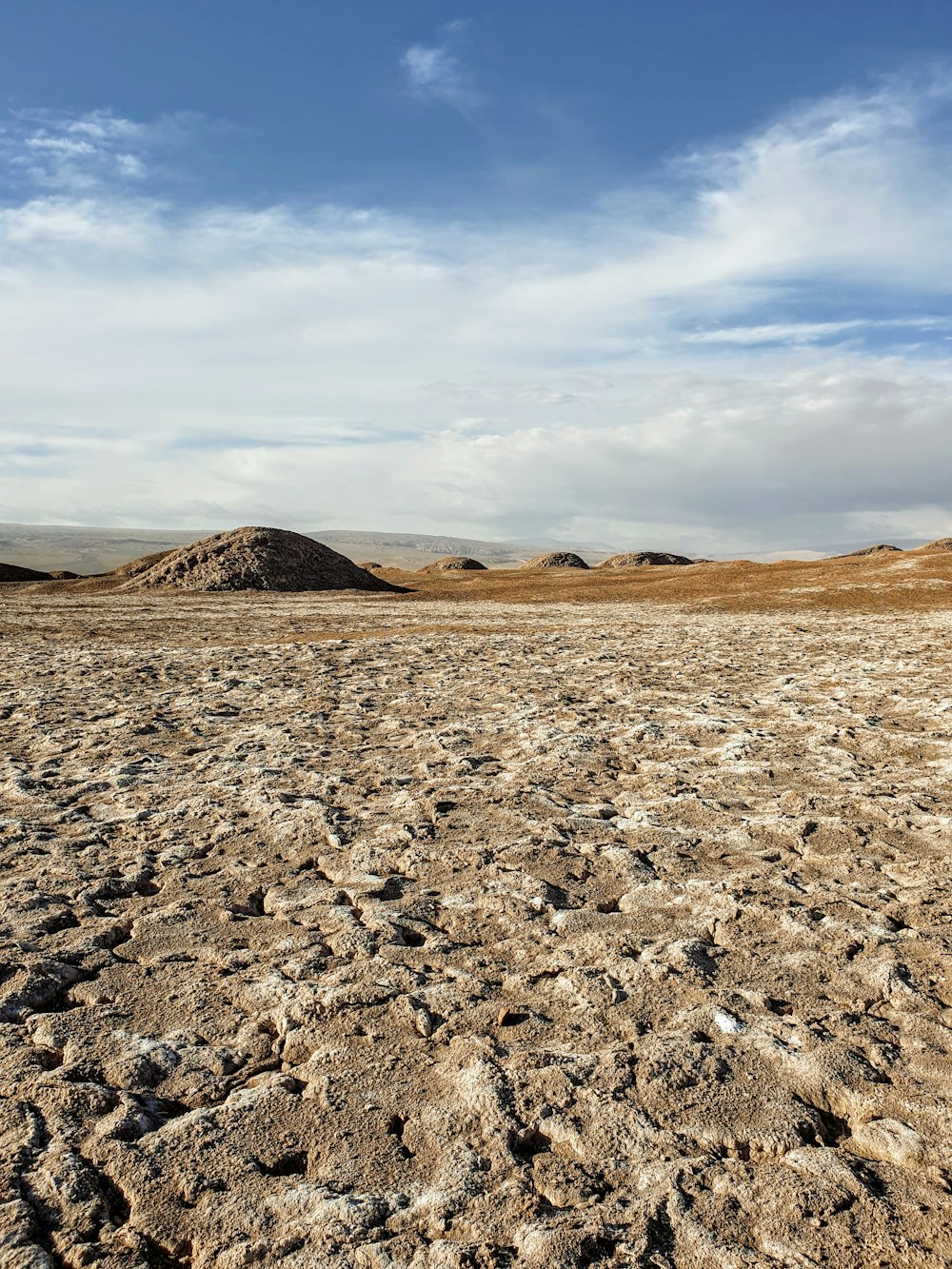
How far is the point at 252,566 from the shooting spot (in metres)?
34.0

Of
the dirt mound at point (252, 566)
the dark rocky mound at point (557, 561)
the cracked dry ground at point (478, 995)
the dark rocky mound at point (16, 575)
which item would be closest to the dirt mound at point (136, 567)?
the dark rocky mound at point (16, 575)

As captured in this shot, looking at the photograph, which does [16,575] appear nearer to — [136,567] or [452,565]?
[136,567]

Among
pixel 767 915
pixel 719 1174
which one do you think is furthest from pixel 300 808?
pixel 719 1174

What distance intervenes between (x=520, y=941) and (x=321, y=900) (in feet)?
3.33

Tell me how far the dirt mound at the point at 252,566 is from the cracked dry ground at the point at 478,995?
2672cm

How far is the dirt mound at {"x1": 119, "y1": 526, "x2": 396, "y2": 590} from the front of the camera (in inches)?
1323

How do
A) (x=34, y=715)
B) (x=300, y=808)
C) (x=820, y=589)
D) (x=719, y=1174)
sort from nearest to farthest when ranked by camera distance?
(x=719, y=1174) → (x=300, y=808) → (x=34, y=715) → (x=820, y=589)

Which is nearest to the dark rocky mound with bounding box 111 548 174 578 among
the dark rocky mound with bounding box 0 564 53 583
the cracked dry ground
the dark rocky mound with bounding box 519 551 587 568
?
the dark rocky mound with bounding box 0 564 53 583

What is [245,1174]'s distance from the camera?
2.44 metres

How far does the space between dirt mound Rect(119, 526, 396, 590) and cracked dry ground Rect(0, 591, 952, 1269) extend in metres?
26.7

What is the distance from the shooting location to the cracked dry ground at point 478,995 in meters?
2.29

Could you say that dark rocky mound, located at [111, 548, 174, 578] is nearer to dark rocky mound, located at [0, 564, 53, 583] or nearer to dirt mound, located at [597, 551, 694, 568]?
dark rocky mound, located at [0, 564, 53, 583]

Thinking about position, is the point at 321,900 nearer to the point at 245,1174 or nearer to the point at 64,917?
the point at 64,917

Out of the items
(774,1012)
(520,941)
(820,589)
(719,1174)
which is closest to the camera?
(719,1174)
